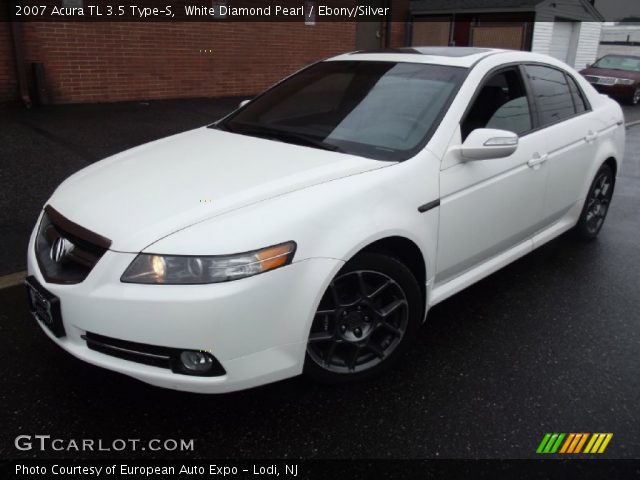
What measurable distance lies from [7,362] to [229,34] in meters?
9.55

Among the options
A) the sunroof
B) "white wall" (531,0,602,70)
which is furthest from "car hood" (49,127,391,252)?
"white wall" (531,0,602,70)

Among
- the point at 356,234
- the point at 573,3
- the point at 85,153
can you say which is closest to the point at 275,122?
the point at 356,234

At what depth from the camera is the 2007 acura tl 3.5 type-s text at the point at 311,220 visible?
218 cm

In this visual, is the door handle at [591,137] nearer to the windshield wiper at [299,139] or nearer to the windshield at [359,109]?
the windshield at [359,109]

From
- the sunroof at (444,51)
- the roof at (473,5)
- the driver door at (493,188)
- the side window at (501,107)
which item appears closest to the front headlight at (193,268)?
the driver door at (493,188)

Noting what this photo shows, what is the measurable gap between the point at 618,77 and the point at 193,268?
16.8 meters

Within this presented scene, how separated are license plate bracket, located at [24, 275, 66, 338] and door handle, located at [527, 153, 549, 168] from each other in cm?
271

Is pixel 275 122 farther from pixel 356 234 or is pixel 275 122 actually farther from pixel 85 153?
pixel 85 153

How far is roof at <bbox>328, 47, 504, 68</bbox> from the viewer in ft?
11.0

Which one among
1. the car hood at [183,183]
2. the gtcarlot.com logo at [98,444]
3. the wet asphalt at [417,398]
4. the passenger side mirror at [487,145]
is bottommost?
the wet asphalt at [417,398]

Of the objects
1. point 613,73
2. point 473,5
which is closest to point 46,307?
point 613,73

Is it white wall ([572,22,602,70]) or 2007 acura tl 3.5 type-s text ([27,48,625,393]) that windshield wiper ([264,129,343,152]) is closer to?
2007 acura tl 3.5 type-s text ([27,48,625,393])

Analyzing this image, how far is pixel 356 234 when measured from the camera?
2.44 meters

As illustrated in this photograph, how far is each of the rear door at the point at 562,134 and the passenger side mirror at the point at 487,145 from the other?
2.81 feet
